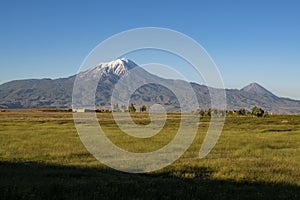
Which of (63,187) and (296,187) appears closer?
(63,187)

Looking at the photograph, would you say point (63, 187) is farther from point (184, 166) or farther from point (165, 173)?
point (184, 166)

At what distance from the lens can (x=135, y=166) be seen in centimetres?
2328

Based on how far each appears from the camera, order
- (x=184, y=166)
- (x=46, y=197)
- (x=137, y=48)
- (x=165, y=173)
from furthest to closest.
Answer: (x=137, y=48) → (x=184, y=166) → (x=165, y=173) → (x=46, y=197)

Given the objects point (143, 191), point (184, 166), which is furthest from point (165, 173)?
point (143, 191)

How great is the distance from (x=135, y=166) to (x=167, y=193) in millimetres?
8452

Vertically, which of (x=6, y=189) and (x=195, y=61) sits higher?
(x=195, y=61)

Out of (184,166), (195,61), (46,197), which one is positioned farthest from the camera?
(195,61)

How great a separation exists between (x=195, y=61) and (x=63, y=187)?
13215mm

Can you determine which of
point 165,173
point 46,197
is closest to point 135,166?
point 165,173

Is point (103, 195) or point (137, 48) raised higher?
point (137, 48)

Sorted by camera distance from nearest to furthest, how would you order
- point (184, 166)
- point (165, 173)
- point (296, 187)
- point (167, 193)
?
point (167, 193) → point (296, 187) → point (165, 173) → point (184, 166)

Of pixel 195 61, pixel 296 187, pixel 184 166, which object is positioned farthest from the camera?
pixel 195 61

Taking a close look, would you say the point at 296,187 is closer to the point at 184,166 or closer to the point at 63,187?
the point at 184,166

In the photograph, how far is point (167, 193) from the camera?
14984mm
